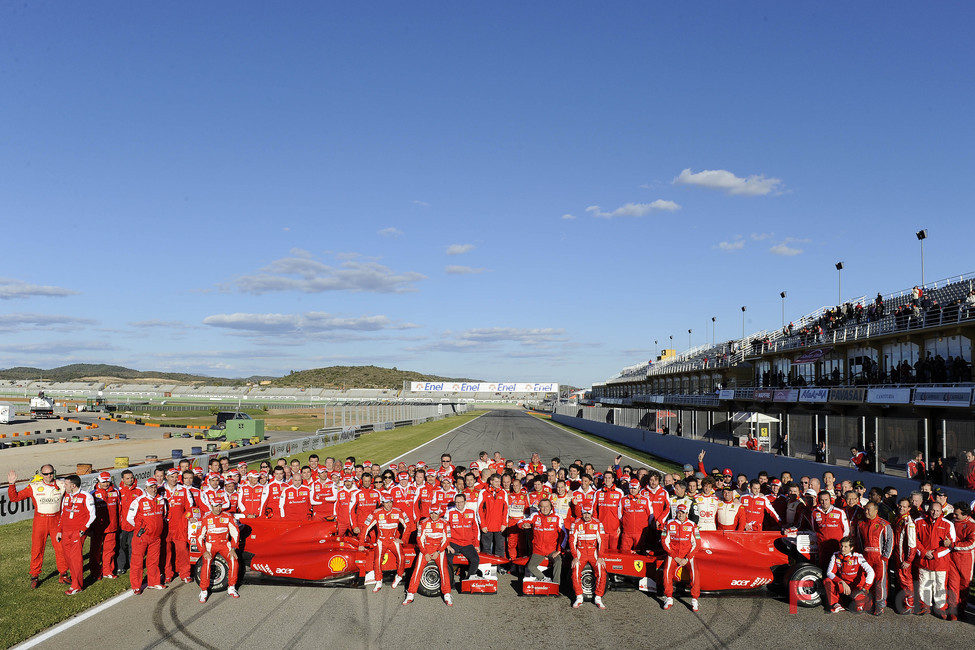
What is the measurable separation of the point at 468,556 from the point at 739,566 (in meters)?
4.05

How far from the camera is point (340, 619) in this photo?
952 centimetres

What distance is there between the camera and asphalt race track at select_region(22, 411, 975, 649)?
28.5 ft

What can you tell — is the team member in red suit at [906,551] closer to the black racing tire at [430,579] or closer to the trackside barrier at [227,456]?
the black racing tire at [430,579]

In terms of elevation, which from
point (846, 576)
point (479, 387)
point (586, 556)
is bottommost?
point (846, 576)

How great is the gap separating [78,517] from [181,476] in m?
2.32

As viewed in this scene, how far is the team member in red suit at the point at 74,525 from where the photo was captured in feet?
35.3

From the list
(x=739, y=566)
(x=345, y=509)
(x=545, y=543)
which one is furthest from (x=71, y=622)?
(x=739, y=566)

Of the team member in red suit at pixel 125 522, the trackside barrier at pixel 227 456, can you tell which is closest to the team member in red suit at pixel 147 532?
the team member in red suit at pixel 125 522

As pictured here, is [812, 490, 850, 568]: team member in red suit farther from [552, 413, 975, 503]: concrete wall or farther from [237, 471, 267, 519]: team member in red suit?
[237, 471, 267, 519]: team member in red suit

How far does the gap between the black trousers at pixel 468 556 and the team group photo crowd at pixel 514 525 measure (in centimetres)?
2

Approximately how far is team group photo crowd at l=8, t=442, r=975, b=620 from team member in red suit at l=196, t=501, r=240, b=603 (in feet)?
0.06

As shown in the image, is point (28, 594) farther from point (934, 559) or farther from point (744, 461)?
point (744, 461)

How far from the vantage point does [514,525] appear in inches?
490

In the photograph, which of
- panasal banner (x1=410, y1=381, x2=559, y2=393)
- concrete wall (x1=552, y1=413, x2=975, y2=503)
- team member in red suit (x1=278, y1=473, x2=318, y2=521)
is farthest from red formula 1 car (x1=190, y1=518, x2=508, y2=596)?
panasal banner (x1=410, y1=381, x2=559, y2=393)
